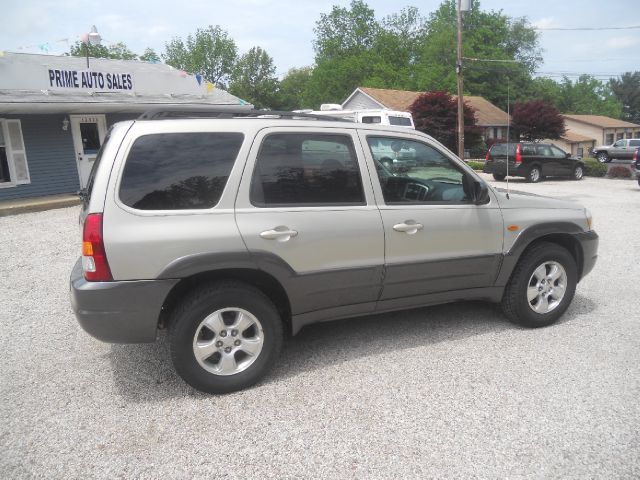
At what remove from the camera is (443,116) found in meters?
28.7

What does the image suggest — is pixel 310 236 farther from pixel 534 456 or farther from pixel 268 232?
pixel 534 456

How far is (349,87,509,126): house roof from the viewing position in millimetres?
37156

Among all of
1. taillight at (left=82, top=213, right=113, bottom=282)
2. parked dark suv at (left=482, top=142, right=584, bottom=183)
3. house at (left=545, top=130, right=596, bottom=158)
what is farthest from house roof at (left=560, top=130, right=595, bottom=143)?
taillight at (left=82, top=213, right=113, bottom=282)

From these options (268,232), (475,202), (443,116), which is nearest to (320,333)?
(268,232)

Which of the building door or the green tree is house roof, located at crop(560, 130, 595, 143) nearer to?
the green tree

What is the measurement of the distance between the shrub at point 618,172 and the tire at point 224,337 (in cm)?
2439

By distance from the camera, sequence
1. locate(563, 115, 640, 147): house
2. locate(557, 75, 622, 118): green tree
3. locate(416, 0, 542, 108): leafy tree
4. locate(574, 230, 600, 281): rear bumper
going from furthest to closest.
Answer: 1. locate(557, 75, 622, 118): green tree
2. locate(563, 115, 640, 147): house
3. locate(416, 0, 542, 108): leafy tree
4. locate(574, 230, 600, 281): rear bumper

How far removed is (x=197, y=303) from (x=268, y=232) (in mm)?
669

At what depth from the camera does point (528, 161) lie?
19.9 meters

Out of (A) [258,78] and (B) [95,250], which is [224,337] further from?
(A) [258,78]

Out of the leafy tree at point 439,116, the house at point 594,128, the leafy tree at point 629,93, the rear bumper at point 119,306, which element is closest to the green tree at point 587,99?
the leafy tree at point 629,93

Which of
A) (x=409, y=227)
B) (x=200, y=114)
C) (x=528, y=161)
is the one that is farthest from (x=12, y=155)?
(x=528, y=161)

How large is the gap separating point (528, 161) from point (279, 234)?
1888cm

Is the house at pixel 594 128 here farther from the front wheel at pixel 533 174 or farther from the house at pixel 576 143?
the front wheel at pixel 533 174
